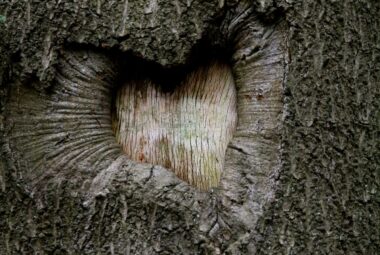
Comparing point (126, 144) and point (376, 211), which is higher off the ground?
point (126, 144)

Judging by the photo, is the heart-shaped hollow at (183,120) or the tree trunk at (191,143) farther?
the heart-shaped hollow at (183,120)

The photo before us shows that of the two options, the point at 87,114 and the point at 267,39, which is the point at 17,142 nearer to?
the point at 87,114

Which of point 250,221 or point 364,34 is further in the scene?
point 364,34

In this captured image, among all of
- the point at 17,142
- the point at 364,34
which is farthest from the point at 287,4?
the point at 17,142

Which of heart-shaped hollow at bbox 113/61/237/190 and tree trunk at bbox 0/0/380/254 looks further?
heart-shaped hollow at bbox 113/61/237/190
